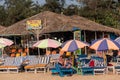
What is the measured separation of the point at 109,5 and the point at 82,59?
127 feet

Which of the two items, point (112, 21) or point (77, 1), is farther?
point (77, 1)

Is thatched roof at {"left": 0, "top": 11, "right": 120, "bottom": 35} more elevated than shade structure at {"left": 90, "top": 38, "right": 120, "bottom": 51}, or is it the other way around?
thatched roof at {"left": 0, "top": 11, "right": 120, "bottom": 35}

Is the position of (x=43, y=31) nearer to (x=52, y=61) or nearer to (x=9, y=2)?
(x=52, y=61)

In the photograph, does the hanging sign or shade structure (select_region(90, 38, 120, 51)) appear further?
the hanging sign

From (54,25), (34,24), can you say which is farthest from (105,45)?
(34,24)

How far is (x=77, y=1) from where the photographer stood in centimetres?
6069

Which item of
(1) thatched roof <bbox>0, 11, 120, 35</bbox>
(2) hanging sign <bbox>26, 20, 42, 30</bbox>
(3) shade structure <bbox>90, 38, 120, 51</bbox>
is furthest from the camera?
(2) hanging sign <bbox>26, 20, 42, 30</bbox>

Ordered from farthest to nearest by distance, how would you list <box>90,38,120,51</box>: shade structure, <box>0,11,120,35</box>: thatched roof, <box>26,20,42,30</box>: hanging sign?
<box>26,20,42,30</box>: hanging sign
<box>0,11,120,35</box>: thatched roof
<box>90,38,120,51</box>: shade structure

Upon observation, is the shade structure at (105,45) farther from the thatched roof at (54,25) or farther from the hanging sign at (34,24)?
the hanging sign at (34,24)

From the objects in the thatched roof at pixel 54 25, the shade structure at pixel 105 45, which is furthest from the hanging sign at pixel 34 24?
the shade structure at pixel 105 45

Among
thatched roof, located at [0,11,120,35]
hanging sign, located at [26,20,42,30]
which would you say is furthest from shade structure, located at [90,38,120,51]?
hanging sign, located at [26,20,42,30]

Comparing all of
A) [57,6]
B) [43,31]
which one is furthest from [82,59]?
[57,6]

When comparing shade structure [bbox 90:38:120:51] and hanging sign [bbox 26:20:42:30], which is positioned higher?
hanging sign [bbox 26:20:42:30]

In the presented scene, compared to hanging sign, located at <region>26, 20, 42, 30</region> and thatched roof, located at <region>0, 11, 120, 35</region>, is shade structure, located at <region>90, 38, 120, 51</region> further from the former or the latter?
hanging sign, located at <region>26, 20, 42, 30</region>
